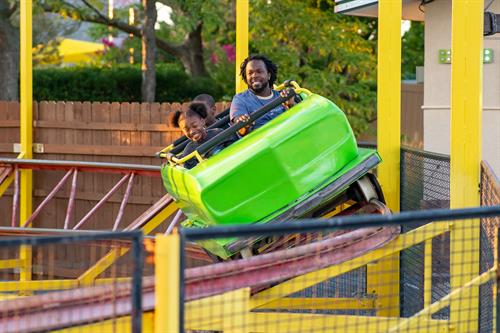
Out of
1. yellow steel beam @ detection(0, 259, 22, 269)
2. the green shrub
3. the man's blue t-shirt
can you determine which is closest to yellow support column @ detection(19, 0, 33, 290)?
yellow steel beam @ detection(0, 259, 22, 269)

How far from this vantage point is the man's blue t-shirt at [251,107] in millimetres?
8234

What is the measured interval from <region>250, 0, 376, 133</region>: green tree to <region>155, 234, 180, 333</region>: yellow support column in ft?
48.9

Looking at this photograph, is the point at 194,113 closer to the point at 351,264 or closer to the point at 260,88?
the point at 260,88

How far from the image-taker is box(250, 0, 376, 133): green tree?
1992 centimetres

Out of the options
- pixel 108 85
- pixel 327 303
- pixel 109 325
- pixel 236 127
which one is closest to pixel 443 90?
pixel 327 303

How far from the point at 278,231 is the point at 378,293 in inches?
Result: 192

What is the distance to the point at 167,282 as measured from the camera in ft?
14.9

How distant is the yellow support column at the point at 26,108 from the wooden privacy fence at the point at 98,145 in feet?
0.48

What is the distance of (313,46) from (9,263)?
33.3ft

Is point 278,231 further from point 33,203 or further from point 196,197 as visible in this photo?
point 33,203

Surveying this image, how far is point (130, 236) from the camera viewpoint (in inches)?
174

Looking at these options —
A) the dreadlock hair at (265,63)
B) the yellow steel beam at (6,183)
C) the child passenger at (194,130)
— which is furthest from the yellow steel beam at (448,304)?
the yellow steel beam at (6,183)

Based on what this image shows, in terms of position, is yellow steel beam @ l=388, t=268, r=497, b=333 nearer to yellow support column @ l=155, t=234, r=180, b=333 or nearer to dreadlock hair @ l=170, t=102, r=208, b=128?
Answer: yellow support column @ l=155, t=234, r=180, b=333

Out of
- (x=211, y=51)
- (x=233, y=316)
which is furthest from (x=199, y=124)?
(x=211, y=51)
